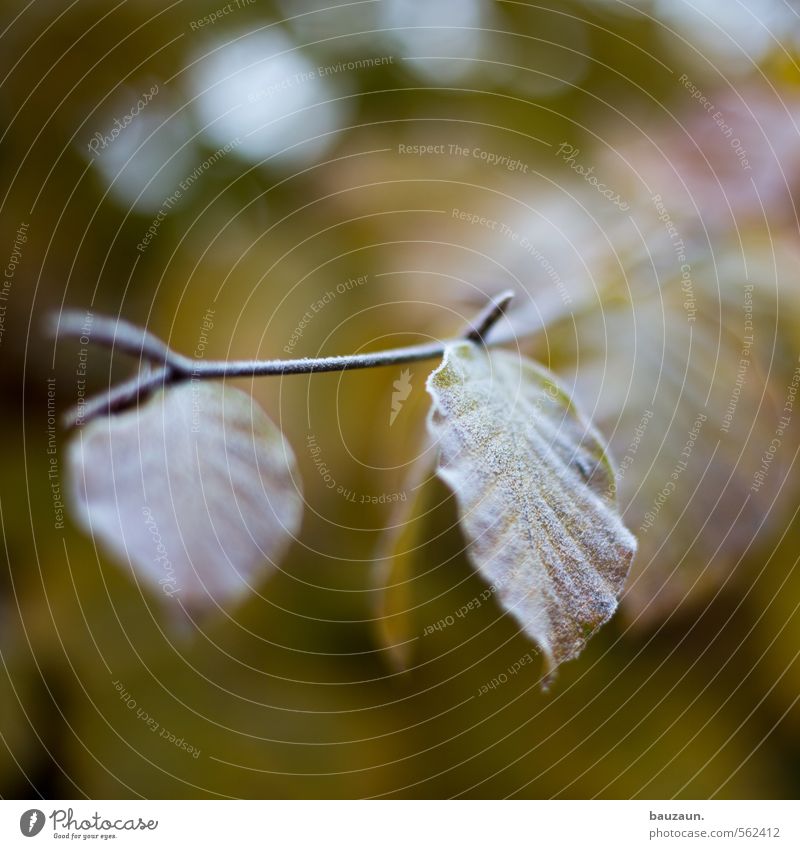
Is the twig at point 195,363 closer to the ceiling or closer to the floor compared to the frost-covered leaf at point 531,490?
closer to the ceiling

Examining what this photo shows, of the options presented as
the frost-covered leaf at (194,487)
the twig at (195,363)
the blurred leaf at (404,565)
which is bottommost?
the blurred leaf at (404,565)

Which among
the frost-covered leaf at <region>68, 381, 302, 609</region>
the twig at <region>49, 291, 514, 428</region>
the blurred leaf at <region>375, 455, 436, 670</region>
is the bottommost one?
the blurred leaf at <region>375, 455, 436, 670</region>
